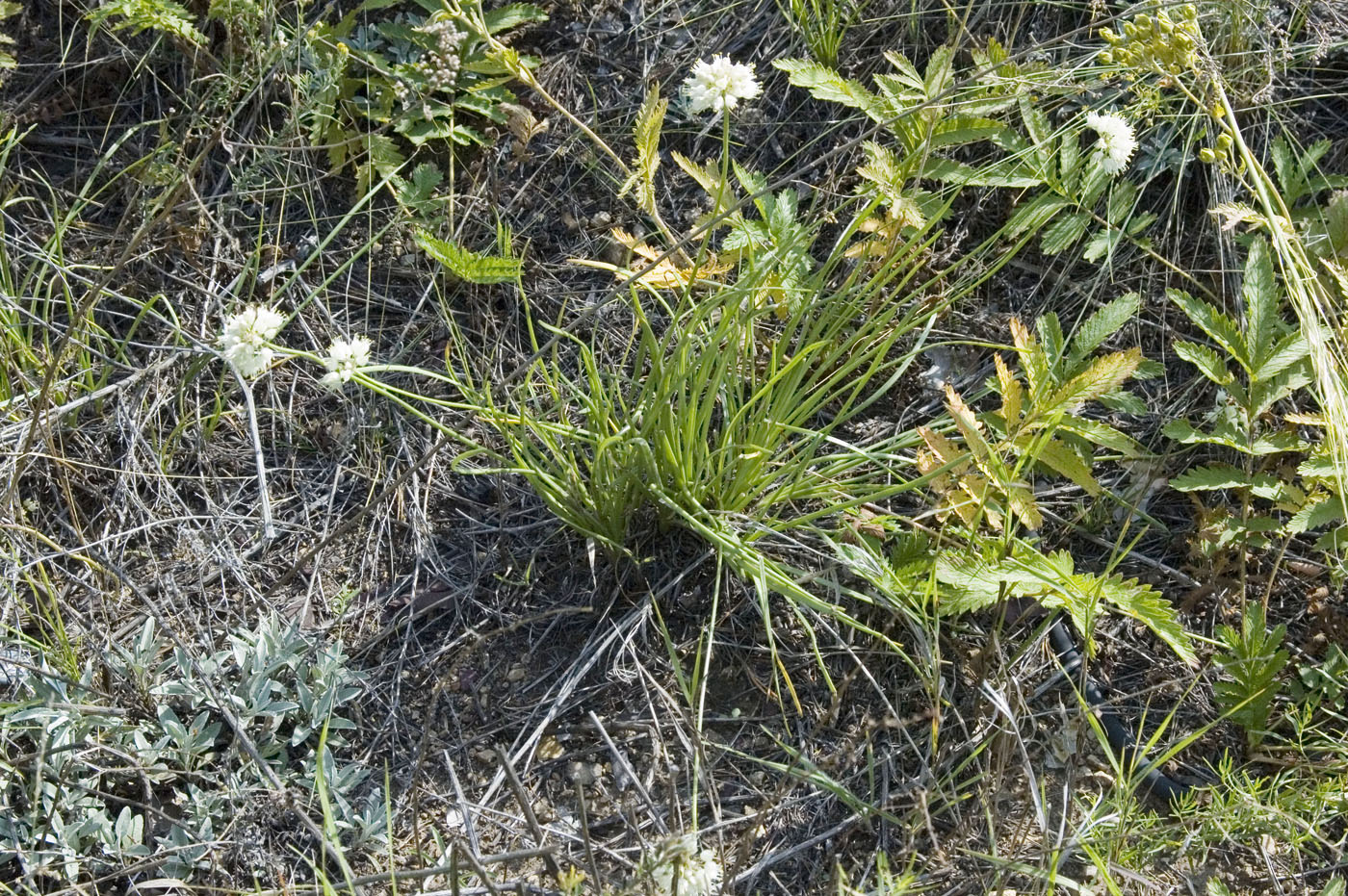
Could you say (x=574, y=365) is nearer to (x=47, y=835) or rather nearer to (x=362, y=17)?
(x=362, y=17)

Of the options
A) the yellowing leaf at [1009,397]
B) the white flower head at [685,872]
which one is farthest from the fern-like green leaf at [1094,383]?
the white flower head at [685,872]

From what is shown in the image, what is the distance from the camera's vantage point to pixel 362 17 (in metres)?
2.68

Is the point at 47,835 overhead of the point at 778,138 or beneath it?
beneath

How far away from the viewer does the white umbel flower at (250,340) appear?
1.66 metres

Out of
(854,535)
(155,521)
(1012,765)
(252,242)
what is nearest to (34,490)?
(155,521)

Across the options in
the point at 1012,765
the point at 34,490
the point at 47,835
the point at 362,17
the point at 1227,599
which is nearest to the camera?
the point at 47,835

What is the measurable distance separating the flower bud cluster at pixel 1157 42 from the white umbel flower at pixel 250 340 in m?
1.39

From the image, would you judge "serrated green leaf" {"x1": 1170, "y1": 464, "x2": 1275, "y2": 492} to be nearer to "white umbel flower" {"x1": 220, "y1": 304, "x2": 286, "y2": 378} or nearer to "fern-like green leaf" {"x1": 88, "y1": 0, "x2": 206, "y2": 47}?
"white umbel flower" {"x1": 220, "y1": 304, "x2": 286, "y2": 378}

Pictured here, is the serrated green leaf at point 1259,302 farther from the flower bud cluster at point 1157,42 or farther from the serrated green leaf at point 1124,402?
the flower bud cluster at point 1157,42

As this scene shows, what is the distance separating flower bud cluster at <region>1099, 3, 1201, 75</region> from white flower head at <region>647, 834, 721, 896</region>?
140 centimetres

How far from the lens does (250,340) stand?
167 centimetres

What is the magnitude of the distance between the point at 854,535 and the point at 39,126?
2181 millimetres

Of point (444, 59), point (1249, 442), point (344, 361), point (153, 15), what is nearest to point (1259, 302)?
point (1249, 442)

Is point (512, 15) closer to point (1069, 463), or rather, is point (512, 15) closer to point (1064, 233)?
point (1064, 233)
